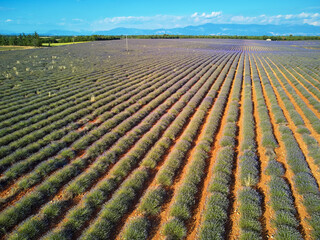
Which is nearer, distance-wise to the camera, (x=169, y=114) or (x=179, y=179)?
(x=179, y=179)

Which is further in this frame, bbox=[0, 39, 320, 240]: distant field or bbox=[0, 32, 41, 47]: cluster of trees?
bbox=[0, 32, 41, 47]: cluster of trees

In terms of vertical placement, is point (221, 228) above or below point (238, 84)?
below

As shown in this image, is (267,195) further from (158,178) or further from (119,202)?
(119,202)

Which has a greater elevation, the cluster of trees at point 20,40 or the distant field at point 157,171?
the cluster of trees at point 20,40

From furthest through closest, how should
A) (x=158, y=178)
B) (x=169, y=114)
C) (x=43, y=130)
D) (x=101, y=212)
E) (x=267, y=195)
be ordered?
(x=169, y=114), (x=43, y=130), (x=158, y=178), (x=267, y=195), (x=101, y=212)

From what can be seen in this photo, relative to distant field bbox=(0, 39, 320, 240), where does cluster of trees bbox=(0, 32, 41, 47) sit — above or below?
above

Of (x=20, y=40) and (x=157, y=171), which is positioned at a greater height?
(x=20, y=40)

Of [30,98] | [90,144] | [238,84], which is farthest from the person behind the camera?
[238,84]

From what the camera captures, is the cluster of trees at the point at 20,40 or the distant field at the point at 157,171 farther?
the cluster of trees at the point at 20,40

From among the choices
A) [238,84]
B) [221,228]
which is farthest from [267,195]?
[238,84]

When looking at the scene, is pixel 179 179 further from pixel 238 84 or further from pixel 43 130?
pixel 238 84

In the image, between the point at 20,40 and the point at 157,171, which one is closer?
the point at 157,171
